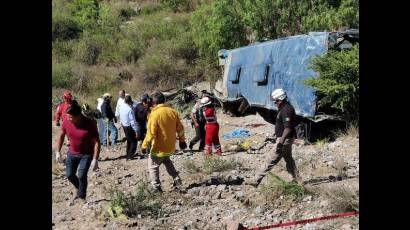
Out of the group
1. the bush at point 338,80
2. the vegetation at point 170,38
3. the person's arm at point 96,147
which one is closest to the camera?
the person's arm at point 96,147

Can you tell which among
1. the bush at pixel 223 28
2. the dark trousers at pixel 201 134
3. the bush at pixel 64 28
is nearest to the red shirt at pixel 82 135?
the dark trousers at pixel 201 134

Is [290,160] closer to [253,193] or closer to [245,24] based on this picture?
[253,193]

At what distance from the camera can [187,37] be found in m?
28.4

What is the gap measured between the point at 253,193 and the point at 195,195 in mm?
1005

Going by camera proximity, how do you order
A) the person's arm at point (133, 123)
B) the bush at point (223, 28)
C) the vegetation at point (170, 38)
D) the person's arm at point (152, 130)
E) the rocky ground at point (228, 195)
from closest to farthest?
the rocky ground at point (228, 195), the person's arm at point (152, 130), the person's arm at point (133, 123), the vegetation at point (170, 38), the bush at point (223, 28)

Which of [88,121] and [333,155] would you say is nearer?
[88,121]

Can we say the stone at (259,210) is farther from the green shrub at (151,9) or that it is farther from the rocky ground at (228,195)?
the green shrub at (151,9)

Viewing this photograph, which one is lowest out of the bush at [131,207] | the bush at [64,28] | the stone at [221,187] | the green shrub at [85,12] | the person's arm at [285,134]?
the bush at [131,207]

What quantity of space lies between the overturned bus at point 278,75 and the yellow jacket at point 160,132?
199 inches

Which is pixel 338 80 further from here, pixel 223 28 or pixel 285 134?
pixel 223 28

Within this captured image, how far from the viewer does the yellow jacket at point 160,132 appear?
28.0 ft

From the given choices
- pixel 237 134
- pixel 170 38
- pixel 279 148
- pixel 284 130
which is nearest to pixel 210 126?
pixel 237 134

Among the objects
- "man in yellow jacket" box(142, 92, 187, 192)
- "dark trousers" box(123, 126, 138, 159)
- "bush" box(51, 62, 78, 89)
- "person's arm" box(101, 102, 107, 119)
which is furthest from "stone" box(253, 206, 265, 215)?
"bush" box(51, 62, 78, 89)
